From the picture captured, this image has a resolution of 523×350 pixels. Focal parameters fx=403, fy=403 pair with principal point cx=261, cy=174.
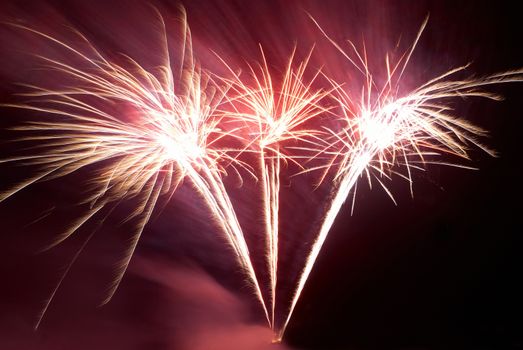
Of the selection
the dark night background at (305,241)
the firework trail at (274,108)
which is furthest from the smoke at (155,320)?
the firework trail at (274,108)

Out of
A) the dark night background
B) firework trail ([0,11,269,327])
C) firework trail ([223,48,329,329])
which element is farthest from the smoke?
firework trail ([223,48,329,329])

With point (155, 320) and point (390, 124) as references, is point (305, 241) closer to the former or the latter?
point (390, 124)

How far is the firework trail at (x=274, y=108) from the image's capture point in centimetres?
413

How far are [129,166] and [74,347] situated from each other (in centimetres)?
184

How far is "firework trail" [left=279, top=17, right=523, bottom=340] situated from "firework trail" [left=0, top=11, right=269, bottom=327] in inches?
46.0

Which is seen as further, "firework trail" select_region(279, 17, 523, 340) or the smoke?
"firework trail" select_region(279, 17, 523, 340)

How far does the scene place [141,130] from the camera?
4188 mm

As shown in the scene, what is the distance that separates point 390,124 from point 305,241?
165 centimetres

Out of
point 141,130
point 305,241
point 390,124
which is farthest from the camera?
point 305,241

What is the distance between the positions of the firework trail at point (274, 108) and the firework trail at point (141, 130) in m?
0.26

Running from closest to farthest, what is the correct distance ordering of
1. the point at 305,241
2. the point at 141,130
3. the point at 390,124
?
1. the point at 390,124
2. the point at 141,130
3. the point at 305,241

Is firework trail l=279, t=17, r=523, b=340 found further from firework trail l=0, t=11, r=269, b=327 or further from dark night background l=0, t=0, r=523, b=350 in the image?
firework trail l=0, t=11, r=269, b=327

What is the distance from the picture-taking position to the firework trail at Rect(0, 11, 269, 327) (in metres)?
4.07

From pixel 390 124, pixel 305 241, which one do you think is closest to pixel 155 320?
pixel 305 241
